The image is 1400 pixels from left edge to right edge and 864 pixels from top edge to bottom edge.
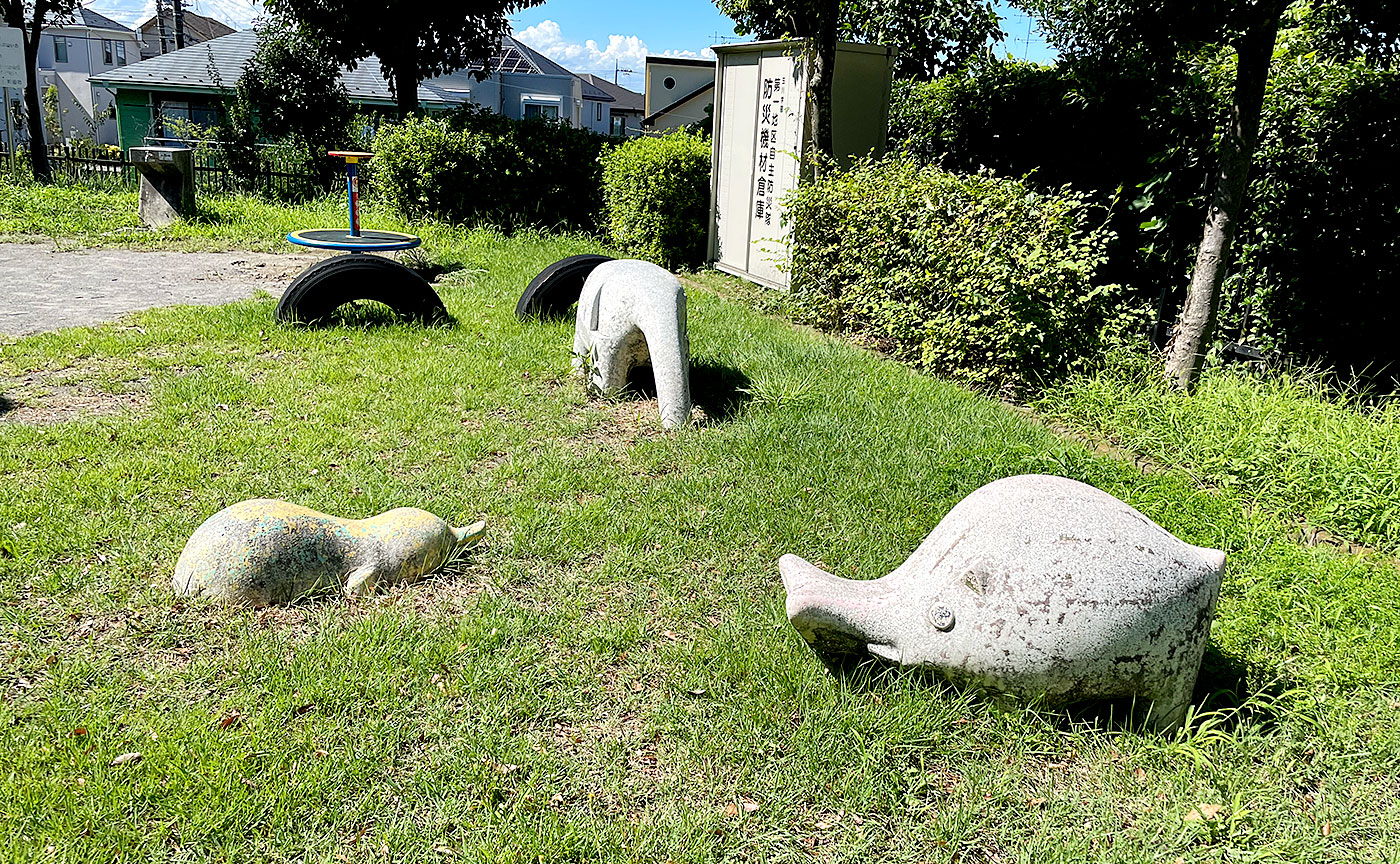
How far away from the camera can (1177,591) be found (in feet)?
8.98

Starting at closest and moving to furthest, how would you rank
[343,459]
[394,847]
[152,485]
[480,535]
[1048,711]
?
[394,847]
[1048,711]
[480,535]
[152,485]
[343,459]

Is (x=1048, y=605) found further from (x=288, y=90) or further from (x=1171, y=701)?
(x=288, y=90)

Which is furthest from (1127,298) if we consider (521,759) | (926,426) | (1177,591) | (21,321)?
(21,321)

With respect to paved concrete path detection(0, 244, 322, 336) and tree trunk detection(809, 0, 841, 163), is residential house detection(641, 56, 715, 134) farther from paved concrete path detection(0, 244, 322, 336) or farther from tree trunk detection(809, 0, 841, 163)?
tree trunk detection(809, 0, 841, 163)

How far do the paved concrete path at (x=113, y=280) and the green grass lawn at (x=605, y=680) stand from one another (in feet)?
11.5

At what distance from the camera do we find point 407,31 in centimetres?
1526

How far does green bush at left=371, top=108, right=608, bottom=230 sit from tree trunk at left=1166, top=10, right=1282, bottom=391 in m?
9.37

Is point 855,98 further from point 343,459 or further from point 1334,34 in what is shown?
point 343,459

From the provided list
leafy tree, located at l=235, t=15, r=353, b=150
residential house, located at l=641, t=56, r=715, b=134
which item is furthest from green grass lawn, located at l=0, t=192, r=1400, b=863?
residential house, located at l=641, t=56, r=715, b=134

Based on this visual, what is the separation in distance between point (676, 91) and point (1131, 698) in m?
48.0

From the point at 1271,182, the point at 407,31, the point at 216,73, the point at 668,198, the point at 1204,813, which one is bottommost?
the point at 1204,813

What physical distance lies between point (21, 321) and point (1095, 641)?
8580 millimetres

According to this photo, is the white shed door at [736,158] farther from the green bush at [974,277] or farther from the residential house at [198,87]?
the residential house at [198,87]

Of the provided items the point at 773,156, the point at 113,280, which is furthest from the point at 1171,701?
the point at 113,280
